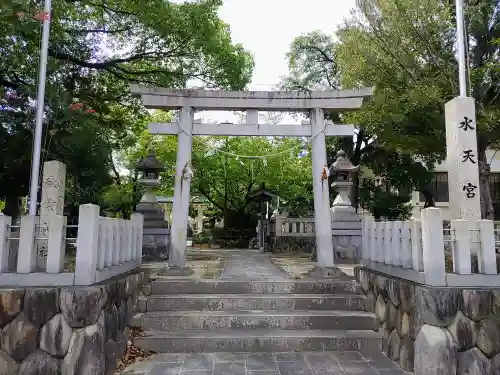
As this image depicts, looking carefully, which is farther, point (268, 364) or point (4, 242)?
point (268, 364)

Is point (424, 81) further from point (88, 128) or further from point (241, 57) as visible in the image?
point (88, 128)

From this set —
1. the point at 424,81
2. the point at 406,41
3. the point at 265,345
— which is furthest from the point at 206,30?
the point at 265,345

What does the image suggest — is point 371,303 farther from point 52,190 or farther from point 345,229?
point 52,190

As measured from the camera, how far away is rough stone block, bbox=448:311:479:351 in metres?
4.41

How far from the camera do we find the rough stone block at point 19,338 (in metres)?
4.34

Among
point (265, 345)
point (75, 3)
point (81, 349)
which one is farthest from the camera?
point (75, 3)

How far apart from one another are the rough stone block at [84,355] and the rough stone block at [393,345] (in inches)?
151

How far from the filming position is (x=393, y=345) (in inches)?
207

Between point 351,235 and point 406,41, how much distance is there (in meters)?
6.01

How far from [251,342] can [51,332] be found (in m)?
2.66

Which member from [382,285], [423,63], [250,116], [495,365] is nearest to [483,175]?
[423,63]

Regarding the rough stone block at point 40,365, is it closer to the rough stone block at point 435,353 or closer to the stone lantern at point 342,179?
the rough stone block at point 435,353

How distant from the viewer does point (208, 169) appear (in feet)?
77.0

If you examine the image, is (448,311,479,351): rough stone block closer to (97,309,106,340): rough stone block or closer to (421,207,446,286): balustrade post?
(421,207,446,286): balustrade post
